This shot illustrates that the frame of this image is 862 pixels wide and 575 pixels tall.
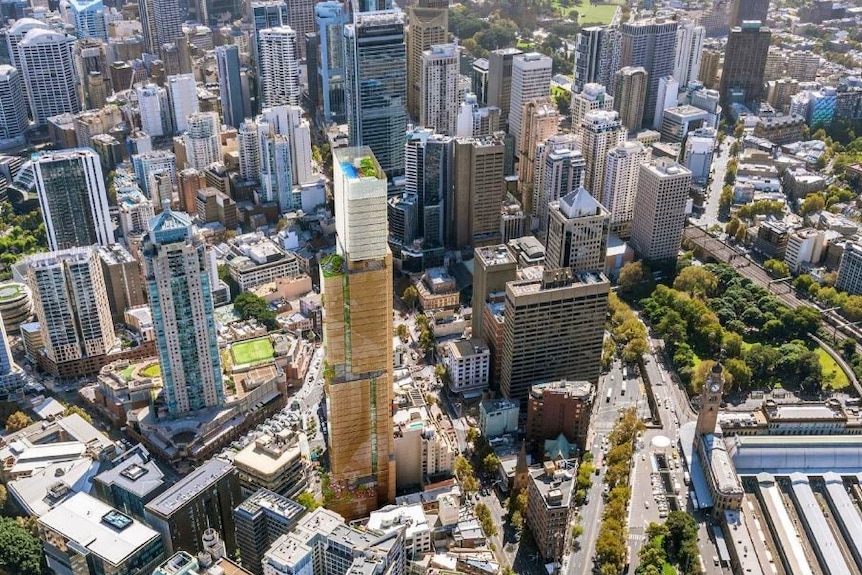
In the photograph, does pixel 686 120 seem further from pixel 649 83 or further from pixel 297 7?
pixel 297 7

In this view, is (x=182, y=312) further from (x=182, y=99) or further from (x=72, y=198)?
(x=182, y=99)

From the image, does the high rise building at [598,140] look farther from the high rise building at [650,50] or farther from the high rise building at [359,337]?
the high rise building at [359,337]

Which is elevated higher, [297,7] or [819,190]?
[297,7]

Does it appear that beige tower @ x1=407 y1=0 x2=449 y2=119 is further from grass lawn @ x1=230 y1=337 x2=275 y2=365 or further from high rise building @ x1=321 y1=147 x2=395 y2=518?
high rise building @ x1=321 y1=147 x2=395 y2=518

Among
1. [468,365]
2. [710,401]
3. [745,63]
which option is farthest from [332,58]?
[710,401]

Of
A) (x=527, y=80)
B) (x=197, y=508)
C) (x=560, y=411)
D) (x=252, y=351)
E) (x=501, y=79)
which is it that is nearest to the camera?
(x=197, y=508)

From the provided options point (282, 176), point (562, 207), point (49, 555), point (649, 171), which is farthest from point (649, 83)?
point (49, 555)
